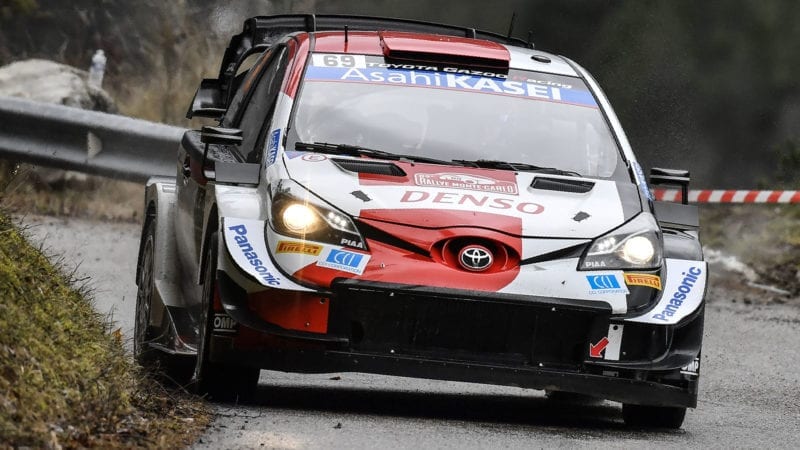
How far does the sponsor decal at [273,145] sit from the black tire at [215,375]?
46 centimetres

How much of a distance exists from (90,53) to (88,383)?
52.3ft

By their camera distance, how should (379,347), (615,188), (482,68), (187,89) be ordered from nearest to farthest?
(379,347), (615,188), (482,68), (187,89)

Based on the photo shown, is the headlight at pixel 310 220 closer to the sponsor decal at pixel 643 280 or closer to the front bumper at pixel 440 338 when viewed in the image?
the front bumper at pixel 440 338

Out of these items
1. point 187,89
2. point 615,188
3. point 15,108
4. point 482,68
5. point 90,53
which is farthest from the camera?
point 90,53

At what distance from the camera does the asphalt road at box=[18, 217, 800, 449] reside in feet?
23.7

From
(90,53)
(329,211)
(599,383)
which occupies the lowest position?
(90,53)

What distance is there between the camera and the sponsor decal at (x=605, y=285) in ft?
25.4

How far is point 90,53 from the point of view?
22016mm

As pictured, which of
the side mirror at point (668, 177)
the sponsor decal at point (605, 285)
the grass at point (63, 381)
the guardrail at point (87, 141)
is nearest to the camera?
the grass at point (63, 381)

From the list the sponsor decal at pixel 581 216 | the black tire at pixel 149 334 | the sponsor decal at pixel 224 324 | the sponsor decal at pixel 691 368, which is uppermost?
the sponsor decal at pixel 581 216

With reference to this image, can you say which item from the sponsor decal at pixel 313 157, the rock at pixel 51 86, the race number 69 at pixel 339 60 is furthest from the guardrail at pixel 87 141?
the sponsor decal at pixel 313 157

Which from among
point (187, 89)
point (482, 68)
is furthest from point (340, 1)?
point (482, 68)

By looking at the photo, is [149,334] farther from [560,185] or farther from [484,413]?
[560,185]

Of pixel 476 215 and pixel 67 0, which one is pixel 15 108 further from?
pixel 476 215
